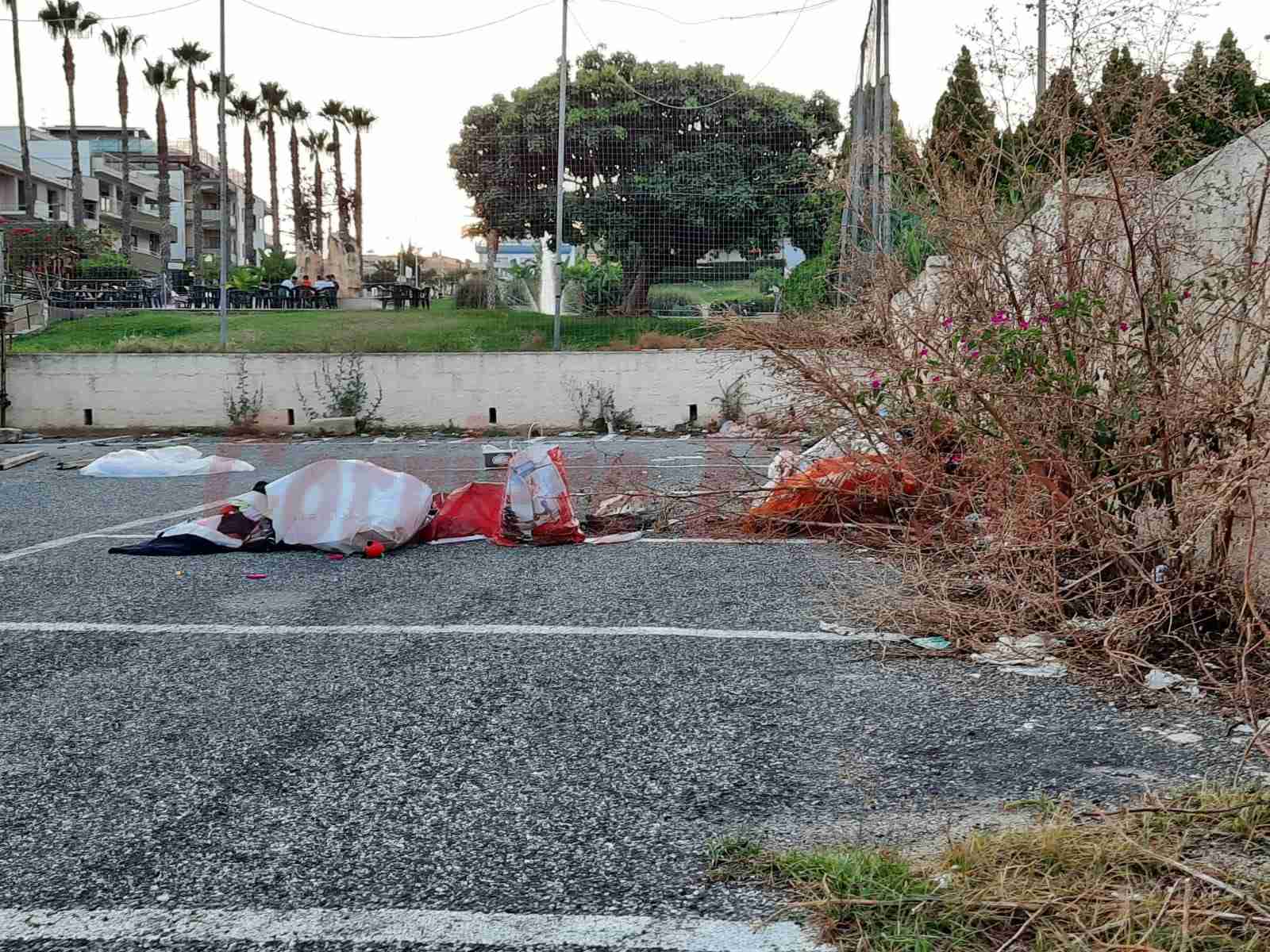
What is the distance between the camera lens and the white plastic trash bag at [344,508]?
21.7 ft

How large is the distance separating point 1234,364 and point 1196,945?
2724 millimetres

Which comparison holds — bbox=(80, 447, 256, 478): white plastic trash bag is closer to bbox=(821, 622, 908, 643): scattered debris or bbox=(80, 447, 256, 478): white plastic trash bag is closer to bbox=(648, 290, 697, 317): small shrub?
bbox=(648, 290, 697, 317): small shrub

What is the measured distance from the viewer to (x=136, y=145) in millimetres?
71750

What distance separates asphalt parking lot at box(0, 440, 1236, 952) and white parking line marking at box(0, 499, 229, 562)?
38.2 inches

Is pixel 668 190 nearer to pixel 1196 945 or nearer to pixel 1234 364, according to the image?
pixel 1234 364

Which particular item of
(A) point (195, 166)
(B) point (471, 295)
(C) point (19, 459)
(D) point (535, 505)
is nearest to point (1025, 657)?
(D) point (535, 505)

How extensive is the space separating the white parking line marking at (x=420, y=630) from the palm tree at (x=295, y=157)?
45528mm

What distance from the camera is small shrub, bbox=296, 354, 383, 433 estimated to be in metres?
15.6

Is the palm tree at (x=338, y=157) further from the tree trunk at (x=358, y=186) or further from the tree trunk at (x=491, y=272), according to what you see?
the tree trunk at (x=491, y=272)

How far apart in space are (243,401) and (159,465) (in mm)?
4797

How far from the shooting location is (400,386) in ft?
51.6

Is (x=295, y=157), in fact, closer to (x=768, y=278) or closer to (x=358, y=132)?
(x=358, y=132)

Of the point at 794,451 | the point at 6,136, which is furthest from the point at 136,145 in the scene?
the point at 794,451

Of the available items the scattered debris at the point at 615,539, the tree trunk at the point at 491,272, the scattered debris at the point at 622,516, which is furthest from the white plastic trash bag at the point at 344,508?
the tree trunk at the point at 491,272
